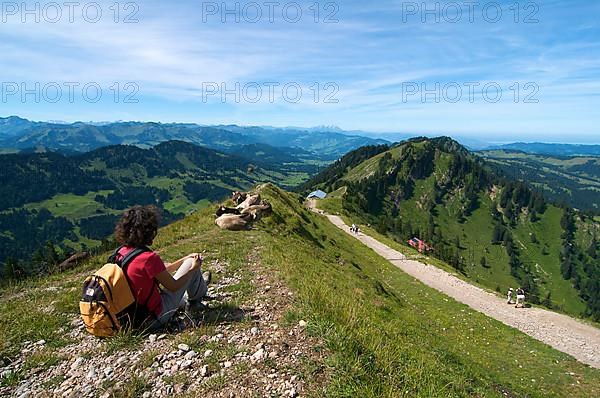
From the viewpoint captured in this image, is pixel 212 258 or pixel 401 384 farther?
→ pixel 212 258

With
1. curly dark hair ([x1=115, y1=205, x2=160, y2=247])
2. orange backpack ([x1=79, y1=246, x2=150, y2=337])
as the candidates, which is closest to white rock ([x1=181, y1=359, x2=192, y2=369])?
orange backpack ([x1=79, y1=246, x2=150, y2=337])

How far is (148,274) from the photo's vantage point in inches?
316

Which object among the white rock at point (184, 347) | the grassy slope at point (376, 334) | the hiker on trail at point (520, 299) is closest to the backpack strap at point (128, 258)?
the white rock at point (184, 347)

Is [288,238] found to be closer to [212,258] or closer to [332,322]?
[212,258]

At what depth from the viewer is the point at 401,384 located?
753cm

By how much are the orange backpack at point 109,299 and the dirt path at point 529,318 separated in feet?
86.0

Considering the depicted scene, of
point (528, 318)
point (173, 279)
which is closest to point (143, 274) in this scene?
point (173, 279)

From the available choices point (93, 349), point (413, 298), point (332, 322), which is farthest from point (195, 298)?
point (413, 298)

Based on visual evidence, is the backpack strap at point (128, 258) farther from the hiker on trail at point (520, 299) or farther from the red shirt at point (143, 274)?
the hiker on trail at point (520, 299)

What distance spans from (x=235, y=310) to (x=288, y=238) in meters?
17.6

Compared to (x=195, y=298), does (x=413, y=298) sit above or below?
below

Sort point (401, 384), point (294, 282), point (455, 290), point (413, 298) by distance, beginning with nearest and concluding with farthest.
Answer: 1. point (401, 384)
2. point (294, 282)
3. point (413, 298)
4. point (455, 290)

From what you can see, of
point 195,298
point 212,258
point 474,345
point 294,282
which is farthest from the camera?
point 474,345

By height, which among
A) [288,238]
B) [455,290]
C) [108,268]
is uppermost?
[108,268]
